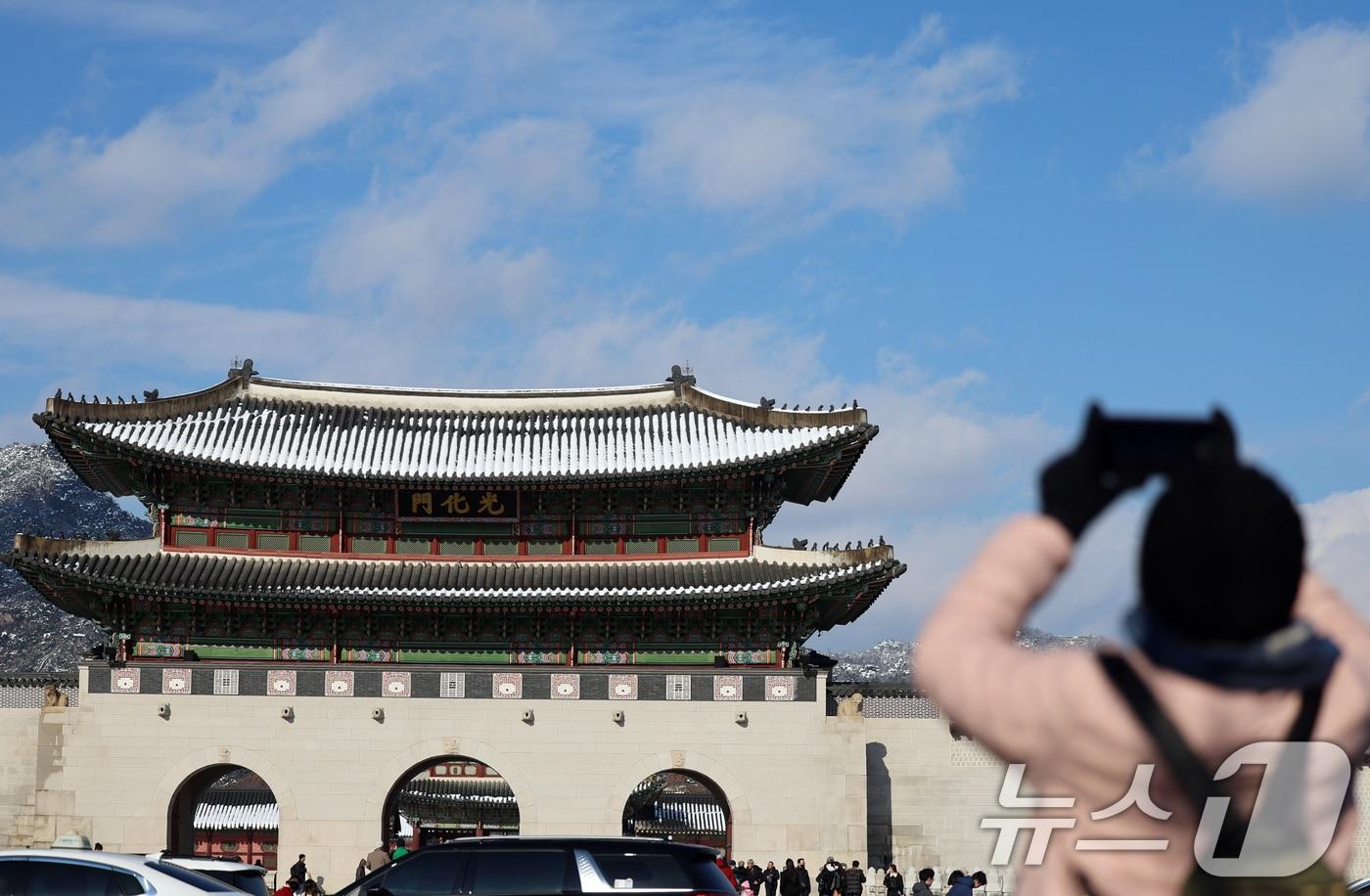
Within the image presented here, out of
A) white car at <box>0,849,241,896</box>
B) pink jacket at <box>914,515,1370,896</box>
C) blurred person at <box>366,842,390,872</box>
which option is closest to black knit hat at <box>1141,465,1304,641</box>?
pink jacket at <box>914,515,1370,896</box>

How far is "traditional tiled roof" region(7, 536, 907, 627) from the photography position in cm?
3091

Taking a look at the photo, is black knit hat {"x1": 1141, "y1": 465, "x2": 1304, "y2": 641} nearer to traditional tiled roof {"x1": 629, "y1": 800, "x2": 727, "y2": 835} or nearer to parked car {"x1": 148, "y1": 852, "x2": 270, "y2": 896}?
parked car {"x1": 148, "y1": 852, "x2": 270, "y2": 896}

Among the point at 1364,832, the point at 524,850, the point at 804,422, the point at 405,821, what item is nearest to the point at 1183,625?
the point at 524,850

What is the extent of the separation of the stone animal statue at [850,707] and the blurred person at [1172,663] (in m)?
29.8

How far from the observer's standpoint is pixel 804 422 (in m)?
33.8

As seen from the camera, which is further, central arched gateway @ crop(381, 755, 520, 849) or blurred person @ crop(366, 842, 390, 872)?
central arched gateway @ crop(381, 755, 520, 849)

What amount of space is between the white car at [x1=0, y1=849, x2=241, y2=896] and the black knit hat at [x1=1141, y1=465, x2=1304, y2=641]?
12.6 meters

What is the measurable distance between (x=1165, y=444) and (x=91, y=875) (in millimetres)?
13317

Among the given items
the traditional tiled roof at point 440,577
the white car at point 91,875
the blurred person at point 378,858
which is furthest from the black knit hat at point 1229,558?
the traditional tiled roof at point 440,577

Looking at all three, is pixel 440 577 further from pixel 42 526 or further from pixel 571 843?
pixel 42 526

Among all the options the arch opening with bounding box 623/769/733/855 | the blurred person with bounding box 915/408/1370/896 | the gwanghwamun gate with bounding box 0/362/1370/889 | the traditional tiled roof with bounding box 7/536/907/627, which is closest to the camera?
the blurred person with bounding box 915/408/1370/896

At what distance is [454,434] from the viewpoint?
115 feet

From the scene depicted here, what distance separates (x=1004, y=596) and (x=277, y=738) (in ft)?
100

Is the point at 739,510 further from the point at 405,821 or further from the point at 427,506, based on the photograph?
the point at 405,821
